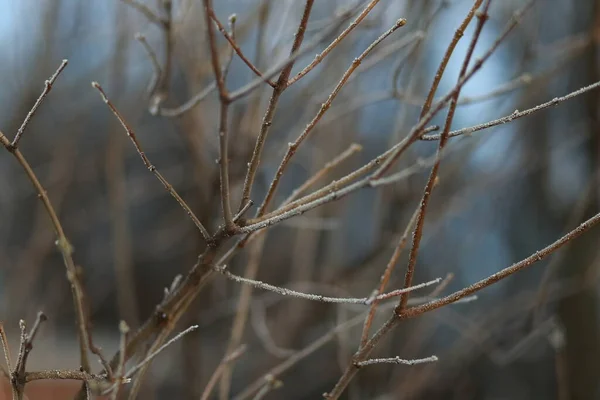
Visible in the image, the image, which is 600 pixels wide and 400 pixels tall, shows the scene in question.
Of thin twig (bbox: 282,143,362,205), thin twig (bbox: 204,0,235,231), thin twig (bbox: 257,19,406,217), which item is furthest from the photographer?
thin twig (bbox: 282,143,362,205)

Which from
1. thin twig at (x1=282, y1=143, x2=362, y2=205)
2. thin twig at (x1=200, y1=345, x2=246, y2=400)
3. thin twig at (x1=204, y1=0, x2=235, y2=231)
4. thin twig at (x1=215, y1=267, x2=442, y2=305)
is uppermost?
thin twig at (x1=282, y1=143, x2=362, y2=205)

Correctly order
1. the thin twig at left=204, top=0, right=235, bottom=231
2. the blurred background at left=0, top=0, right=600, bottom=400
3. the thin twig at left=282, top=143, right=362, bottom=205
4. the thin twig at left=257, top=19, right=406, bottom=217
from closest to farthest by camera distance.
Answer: the thin twig at left=204, top=0, right=235, bottom=231 < the thin twig at left=257, top=19, right=406, bottom=217 < the thin twig at left=282, top=143, right=362, bottom=205 < the blurred background at left=0, top=0, right=600, bottom=400

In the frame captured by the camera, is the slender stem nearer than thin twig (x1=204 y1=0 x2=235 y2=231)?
No

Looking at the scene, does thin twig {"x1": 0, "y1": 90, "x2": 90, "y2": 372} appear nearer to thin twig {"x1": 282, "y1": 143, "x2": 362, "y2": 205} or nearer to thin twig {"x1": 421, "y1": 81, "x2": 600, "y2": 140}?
thin twig {"x1": 282, "y1": 143, "x2": 362, "y2": 205}

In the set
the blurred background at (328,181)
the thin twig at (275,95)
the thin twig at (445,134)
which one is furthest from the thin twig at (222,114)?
the blurred background at (328,181)

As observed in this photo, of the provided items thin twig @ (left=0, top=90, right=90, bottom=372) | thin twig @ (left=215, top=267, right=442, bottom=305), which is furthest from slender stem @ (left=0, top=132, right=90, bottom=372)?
thin twig @ (left=215, top=267, right=442, bottom=305)

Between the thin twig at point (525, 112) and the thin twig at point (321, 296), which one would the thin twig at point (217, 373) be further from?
the thin twig at point (525, 112)

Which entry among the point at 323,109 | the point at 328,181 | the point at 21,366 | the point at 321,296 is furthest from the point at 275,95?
the point at 328,181

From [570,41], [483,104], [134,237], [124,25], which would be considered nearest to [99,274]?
[134,237]

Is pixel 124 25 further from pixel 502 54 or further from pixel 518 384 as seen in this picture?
pixel 518 384

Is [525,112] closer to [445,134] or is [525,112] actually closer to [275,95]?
[445,134]
